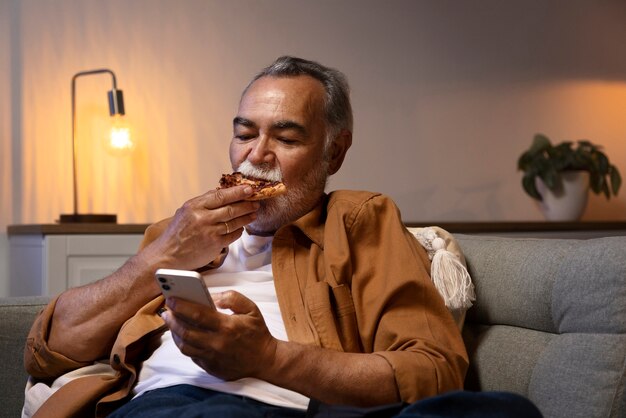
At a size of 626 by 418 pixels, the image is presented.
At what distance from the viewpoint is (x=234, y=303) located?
1426 mm

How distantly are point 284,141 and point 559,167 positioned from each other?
7.34 feet

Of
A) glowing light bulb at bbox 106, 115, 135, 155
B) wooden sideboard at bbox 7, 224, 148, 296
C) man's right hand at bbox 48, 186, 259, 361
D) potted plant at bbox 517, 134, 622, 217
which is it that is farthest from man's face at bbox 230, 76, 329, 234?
potted plant at bbox 517, 134, 622, 217

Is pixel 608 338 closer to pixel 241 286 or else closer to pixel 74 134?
pixel 241 286

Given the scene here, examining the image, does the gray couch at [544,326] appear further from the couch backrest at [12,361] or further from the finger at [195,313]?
the finger at [195,313]

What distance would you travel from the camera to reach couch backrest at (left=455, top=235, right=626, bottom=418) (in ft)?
4.80

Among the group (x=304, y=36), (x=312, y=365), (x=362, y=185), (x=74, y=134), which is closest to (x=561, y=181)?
(x=362, y=185)

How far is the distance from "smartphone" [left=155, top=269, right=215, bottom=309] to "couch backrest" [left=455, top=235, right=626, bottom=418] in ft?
2.05

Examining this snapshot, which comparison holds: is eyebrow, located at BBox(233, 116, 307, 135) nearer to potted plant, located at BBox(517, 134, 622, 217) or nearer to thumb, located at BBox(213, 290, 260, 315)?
thumb, located at BBox(213, 290, 260, 315)

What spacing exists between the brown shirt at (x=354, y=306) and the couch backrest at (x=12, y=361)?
0.53 feet

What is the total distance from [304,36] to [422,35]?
583 mm

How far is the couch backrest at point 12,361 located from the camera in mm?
1946

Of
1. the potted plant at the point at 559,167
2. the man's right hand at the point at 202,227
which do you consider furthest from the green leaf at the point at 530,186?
the man's right hand at the point at 202,227

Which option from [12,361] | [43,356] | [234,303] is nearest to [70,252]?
[12,361]

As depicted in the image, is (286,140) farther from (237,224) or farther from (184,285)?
(184,285)
